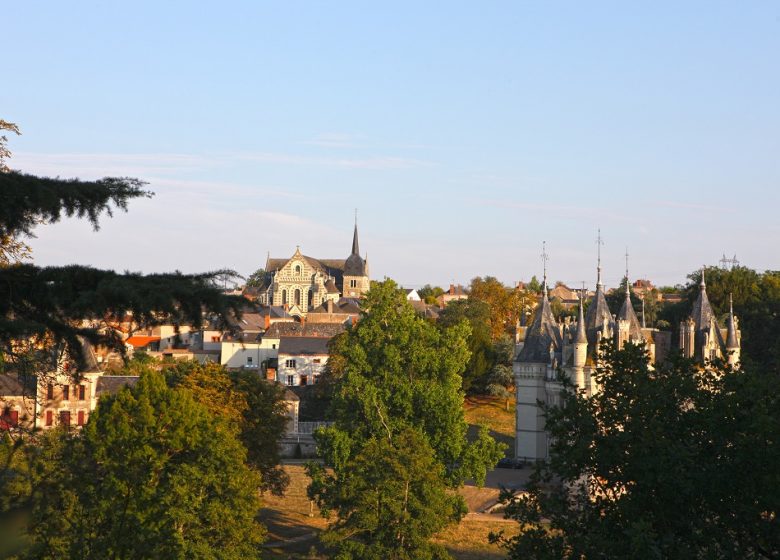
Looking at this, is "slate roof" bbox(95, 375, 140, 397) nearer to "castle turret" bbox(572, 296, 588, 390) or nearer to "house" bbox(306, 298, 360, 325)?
"castle turret" bbox(572, 296, 588, 390)

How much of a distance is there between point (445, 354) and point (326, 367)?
38121 millimetres

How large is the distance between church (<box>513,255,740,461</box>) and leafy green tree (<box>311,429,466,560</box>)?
928 inches

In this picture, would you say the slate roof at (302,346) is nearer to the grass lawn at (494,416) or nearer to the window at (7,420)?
the grass lawn at (494,416)

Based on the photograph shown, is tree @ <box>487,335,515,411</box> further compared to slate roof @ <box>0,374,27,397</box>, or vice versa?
tree @ <box>487,335,515,411</box>

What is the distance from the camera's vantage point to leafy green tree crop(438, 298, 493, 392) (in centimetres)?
8400

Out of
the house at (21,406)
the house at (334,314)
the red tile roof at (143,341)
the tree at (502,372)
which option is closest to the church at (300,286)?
the house at (334,314)

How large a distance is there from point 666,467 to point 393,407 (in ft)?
93.6

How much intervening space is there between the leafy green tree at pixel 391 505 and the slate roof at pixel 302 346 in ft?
169

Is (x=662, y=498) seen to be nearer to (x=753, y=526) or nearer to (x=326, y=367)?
(x=753, y=526)

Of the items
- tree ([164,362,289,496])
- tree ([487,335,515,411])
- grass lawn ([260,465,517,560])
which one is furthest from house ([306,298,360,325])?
grass lawn ([260,465,517,560])

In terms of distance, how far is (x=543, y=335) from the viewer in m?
69.2

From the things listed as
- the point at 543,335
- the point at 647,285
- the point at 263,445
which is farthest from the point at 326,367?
the point at 647,285

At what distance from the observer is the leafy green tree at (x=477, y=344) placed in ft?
276

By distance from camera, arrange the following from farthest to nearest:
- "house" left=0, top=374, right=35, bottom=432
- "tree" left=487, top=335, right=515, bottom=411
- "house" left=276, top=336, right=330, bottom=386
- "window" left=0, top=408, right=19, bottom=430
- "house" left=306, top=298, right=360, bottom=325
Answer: "house" left=306, top=298, right=360, bottom=325 → "house" left=276, top=336, right=330, bottom=386 → "tree" left=487, top=335, right=515, bottom=411 → "window" left=0, top=408, right=19, bottom=430 → "house" left=0, top=374, right=35, bottom=432
